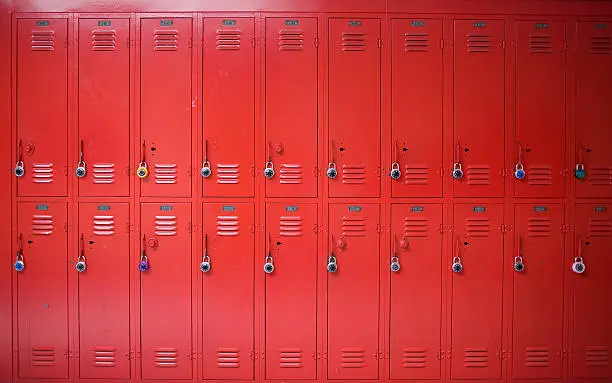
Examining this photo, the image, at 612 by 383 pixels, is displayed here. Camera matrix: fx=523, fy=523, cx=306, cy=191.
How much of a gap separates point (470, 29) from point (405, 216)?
6.44 ft

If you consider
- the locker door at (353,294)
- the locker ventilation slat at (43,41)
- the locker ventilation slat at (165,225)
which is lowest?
the locker door at (353,294)

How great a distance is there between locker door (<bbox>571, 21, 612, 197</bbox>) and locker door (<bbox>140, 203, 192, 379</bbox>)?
13.0ft

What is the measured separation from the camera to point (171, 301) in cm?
517

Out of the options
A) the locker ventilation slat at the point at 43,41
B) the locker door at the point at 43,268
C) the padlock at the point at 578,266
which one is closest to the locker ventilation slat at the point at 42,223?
the locker door at the point at 43,268

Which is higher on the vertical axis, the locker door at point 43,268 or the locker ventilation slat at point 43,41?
the locker ventilation slat at point 43,41

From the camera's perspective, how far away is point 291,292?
16.9 feet

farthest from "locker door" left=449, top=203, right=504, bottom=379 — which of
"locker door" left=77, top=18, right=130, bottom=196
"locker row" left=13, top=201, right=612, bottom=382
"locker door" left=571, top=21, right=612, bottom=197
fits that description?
"locker door" left=77, top=18, right=130, bottom=196

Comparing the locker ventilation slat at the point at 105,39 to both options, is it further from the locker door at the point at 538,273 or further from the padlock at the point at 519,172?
the locker door at the point at 538,273

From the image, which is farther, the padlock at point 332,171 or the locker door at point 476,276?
the locker door at point 476,276

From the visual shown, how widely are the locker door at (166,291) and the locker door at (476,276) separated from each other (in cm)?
266

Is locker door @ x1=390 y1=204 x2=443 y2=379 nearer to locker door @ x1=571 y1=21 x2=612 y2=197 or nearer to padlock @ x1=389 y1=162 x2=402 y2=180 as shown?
padlock @ x1=389 y1=162 x2=402 y2=180

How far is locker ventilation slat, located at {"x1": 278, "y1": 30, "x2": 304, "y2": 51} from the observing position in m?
5.16

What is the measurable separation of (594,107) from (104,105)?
4.86m

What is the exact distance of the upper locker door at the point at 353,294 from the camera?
5.16 metres
